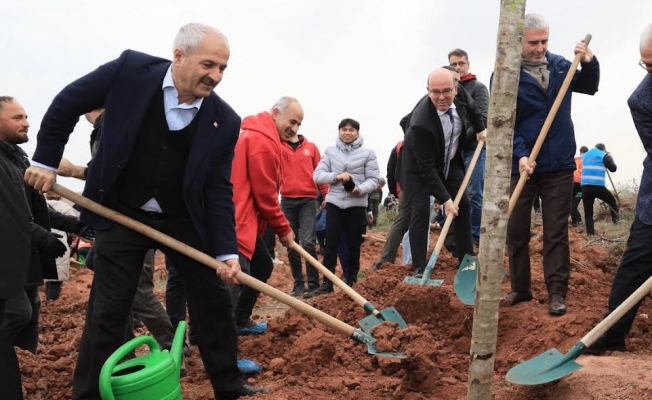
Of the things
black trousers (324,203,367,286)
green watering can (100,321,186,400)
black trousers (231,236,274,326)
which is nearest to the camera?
green watering can (100,321,186,400)

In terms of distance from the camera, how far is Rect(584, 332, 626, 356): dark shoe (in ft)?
13.3

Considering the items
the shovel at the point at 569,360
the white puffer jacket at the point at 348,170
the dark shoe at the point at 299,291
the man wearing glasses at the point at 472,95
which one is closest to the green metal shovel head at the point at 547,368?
the shovel at the point at 569,360

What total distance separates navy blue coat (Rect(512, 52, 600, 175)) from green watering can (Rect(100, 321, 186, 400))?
9.62 feet

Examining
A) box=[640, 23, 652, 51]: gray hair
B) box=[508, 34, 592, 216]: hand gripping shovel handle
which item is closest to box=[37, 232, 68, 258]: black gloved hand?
box=[508, 34, 592, 216]: hand gripping shovel handle

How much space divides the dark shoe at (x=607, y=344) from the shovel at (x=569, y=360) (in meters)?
0.60

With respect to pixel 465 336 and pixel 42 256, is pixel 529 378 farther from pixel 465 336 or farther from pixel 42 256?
pixel 42 256

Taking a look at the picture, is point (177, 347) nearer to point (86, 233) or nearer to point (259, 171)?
point (86, 233)

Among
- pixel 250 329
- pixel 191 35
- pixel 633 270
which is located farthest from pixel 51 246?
pixel 633 270

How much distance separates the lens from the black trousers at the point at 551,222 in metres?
4.83

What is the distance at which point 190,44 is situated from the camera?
330 centimetres

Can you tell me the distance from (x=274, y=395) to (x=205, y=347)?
0.47 metres

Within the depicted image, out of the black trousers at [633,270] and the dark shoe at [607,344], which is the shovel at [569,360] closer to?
the black trousers at [633,270]

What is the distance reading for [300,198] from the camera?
7688mm

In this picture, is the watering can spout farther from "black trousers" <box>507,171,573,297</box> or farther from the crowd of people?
"black trousers" <box>507,171,573,297</box>
